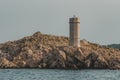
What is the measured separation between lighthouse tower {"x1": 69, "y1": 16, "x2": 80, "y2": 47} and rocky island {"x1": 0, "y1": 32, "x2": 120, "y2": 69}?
1.43 meters

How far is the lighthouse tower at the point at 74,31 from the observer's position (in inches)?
4802

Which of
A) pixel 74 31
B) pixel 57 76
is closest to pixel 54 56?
pixel 74 31

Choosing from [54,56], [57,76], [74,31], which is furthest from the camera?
[74,31]

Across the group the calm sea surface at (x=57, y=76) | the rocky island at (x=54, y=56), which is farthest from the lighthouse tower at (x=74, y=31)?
the calm sea surface at (x=57, y=76)

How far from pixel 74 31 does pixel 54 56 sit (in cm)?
695

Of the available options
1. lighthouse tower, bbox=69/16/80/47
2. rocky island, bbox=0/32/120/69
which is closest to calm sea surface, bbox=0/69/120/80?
rocky island, bbox=0/32/120/69

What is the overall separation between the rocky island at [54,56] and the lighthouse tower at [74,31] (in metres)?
1.43

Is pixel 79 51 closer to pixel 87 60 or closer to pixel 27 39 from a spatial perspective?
pixel 87 60

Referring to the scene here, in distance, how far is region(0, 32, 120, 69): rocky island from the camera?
11794cm

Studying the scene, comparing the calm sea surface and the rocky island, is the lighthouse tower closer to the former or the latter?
the rocky island

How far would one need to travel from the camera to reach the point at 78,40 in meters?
124

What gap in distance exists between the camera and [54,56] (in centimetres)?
11969

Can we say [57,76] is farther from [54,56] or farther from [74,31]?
[74,31]

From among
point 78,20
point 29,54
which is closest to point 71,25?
point 78,20
